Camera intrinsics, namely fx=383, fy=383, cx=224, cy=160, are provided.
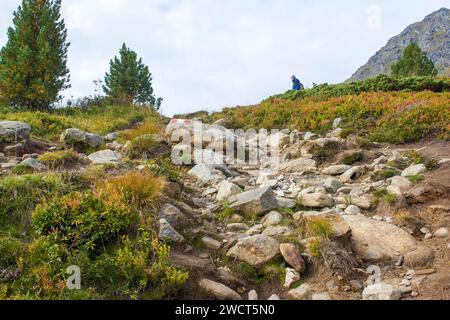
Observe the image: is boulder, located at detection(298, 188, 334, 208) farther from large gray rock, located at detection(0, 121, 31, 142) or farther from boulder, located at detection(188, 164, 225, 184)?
large gray rock, located at detection(0, 121, 31, 142)

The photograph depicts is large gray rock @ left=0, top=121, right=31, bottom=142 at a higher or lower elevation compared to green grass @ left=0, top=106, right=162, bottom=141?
lower

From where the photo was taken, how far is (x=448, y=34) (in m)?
Answer: 194

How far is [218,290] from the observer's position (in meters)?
4.29

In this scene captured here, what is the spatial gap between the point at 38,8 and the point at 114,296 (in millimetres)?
20850

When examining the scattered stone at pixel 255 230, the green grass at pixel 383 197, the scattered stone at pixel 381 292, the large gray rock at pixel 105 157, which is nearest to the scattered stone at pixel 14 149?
the large gray rock at pixel 105 157

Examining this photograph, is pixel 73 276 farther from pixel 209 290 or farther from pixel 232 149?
pixel 232 149

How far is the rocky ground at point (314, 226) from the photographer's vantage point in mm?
4547

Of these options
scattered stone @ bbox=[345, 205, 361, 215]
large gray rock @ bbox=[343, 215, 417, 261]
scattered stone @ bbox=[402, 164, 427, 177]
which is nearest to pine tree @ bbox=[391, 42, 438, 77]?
scattered stone @ bbox=[402, 164, 427, 177]

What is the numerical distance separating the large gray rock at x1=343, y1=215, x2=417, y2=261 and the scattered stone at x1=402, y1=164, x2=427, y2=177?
2277 millimetres

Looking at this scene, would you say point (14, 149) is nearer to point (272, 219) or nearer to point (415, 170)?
point (272, 219)

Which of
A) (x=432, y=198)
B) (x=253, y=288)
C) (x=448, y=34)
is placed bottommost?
(x=253, y=288)

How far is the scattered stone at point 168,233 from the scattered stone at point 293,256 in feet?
4.58

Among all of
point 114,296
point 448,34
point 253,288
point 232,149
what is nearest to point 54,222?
point 114,296

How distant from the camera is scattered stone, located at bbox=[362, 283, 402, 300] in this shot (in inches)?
161
